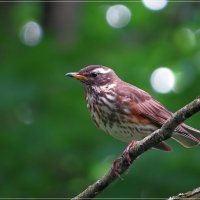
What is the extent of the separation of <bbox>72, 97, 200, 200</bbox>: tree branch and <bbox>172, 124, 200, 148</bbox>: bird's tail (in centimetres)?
86

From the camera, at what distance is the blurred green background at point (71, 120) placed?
8.34 m

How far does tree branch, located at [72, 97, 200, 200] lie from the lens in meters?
4.96

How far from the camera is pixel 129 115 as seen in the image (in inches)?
276

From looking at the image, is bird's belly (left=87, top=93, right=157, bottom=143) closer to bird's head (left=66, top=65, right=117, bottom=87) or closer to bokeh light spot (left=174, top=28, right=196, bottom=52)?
bird's head (left=66, top=65, right=117, bottom=87)

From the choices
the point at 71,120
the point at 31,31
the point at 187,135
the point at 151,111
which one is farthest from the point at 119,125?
the point at 31,31

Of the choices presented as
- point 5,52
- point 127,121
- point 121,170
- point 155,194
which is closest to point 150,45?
point 5,52

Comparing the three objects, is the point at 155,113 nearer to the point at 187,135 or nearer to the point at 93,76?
the point at 187,135

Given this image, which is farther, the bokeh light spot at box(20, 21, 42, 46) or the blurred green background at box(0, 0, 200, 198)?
the bokeh light spot at box(20, 21, 42, 46)

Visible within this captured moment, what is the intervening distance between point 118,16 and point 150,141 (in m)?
7.94

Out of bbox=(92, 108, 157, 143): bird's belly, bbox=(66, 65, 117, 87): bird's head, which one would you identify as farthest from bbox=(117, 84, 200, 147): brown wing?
bbox=(66, 65, 117, 87): bird's head

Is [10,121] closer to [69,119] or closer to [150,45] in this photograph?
[69,119]

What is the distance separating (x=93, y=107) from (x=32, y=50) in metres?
2.68

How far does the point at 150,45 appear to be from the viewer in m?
10.7

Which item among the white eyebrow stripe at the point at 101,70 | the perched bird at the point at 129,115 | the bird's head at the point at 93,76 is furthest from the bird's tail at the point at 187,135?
the white eyebrow stripe at the point at 101,70
